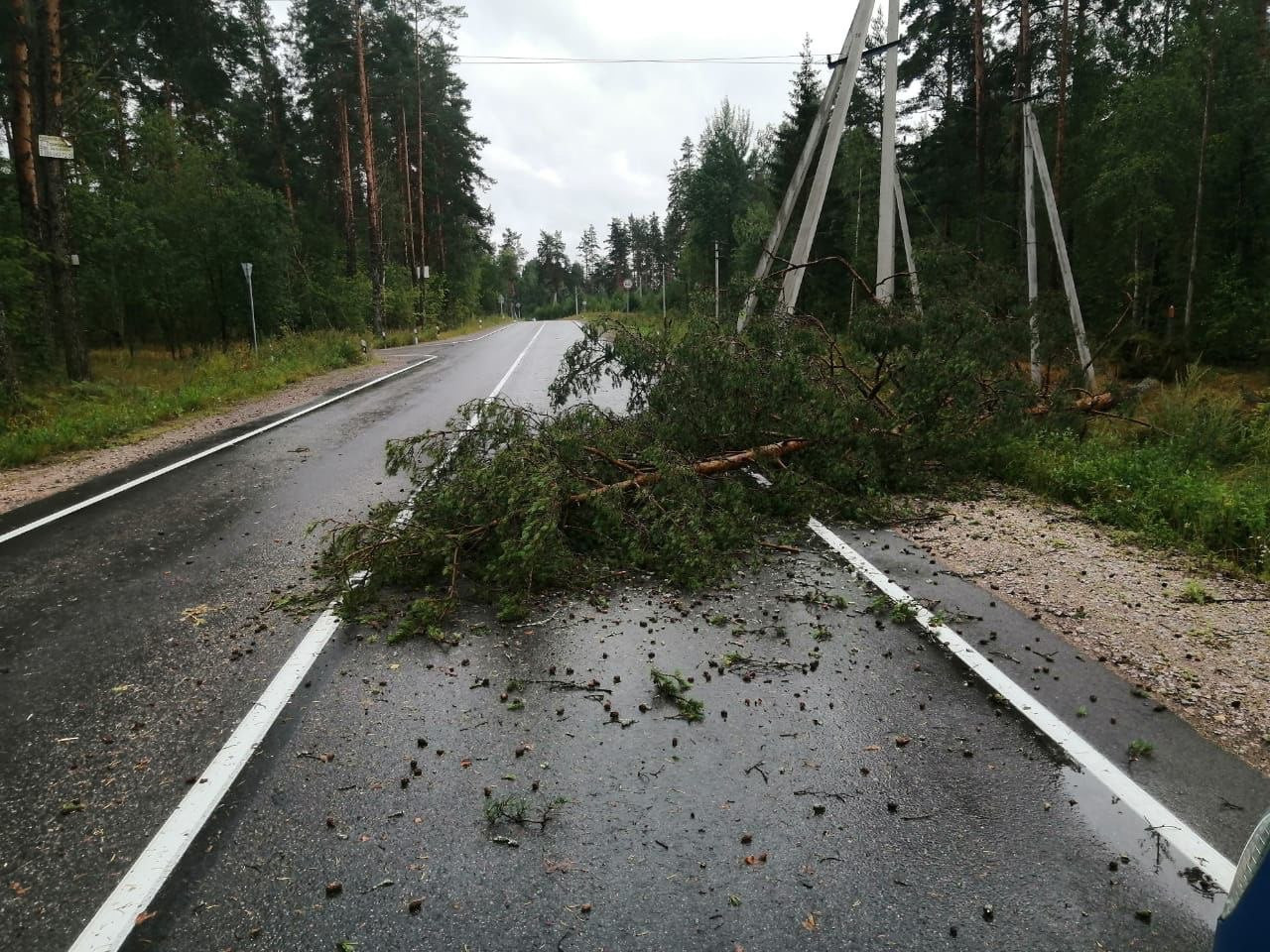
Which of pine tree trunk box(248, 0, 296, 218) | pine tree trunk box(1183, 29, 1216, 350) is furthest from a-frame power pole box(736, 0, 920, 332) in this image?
pine tree trunk box(248, 0, 296, 218)

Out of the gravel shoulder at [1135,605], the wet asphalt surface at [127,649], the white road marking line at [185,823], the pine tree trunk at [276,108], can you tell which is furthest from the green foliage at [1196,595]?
the pine tree trunk at [276,108]

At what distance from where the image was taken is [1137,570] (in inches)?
223

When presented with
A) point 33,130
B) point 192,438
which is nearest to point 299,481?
point 192,438

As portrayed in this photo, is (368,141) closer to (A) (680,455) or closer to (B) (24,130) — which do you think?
(B) (24,130)

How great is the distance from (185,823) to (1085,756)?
371cm

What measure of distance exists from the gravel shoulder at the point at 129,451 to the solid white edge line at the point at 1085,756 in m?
8.78

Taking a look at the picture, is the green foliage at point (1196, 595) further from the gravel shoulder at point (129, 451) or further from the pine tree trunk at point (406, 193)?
the pine tree trunk at point (406, 193)

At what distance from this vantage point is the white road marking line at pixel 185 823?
2316 millimetres

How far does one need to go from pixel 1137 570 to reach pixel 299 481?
8110mm

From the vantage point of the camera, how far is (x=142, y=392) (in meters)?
14.8

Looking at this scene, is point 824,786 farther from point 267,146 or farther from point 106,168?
point 267,146

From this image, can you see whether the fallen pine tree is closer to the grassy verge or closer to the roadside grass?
the roadside grass

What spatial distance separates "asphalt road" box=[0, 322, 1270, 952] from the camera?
238 centimetres

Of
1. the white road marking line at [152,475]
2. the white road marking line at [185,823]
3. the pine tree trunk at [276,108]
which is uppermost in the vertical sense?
the pine tree trunk at [276,108]
